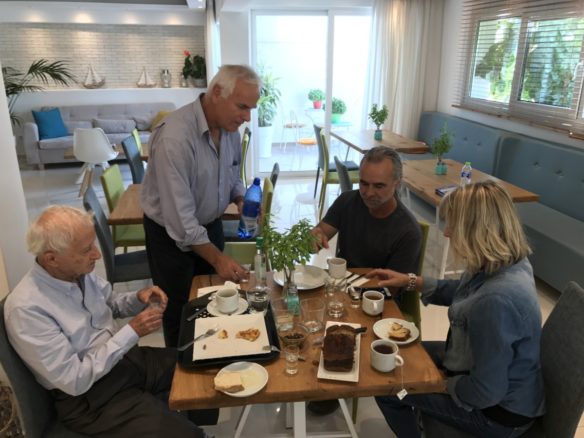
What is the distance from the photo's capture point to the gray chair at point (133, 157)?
4.06 m

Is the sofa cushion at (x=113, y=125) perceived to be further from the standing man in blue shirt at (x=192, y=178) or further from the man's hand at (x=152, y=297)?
the man's hand at (x=152, y=297)

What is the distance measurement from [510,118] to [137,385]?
4320 mm

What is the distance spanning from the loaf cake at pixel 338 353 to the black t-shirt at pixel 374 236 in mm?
720

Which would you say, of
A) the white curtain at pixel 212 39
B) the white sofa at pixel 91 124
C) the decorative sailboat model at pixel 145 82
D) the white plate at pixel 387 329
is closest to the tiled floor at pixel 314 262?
the white sofa at pixel 91 124

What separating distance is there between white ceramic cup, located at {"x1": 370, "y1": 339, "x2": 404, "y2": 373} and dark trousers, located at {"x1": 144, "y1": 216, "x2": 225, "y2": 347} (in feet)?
3.42

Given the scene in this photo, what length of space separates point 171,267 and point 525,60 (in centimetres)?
399

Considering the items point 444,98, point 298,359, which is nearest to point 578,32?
point 444,98

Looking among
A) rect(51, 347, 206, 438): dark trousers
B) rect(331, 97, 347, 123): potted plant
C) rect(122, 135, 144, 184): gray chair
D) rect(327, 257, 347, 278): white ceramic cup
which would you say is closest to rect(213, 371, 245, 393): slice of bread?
rect(51, 347, 206, 438): dark trousers

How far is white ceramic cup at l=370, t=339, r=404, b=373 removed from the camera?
50.3 inches

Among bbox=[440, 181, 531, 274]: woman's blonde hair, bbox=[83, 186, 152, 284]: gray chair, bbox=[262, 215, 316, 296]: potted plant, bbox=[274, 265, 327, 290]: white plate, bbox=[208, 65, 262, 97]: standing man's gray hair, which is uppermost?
bbox=[208, 65, 262, 97]: standing man's gray hair

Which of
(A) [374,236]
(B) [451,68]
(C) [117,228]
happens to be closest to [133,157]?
(C) [117,228]

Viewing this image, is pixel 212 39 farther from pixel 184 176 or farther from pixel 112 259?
pixel 184 176

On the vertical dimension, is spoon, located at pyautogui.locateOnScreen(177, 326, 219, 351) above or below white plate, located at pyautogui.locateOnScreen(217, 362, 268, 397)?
above

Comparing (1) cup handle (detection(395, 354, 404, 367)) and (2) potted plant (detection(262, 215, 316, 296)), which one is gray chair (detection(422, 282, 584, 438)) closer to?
(1) cup handle (detection(395, 354, 404, 367))
